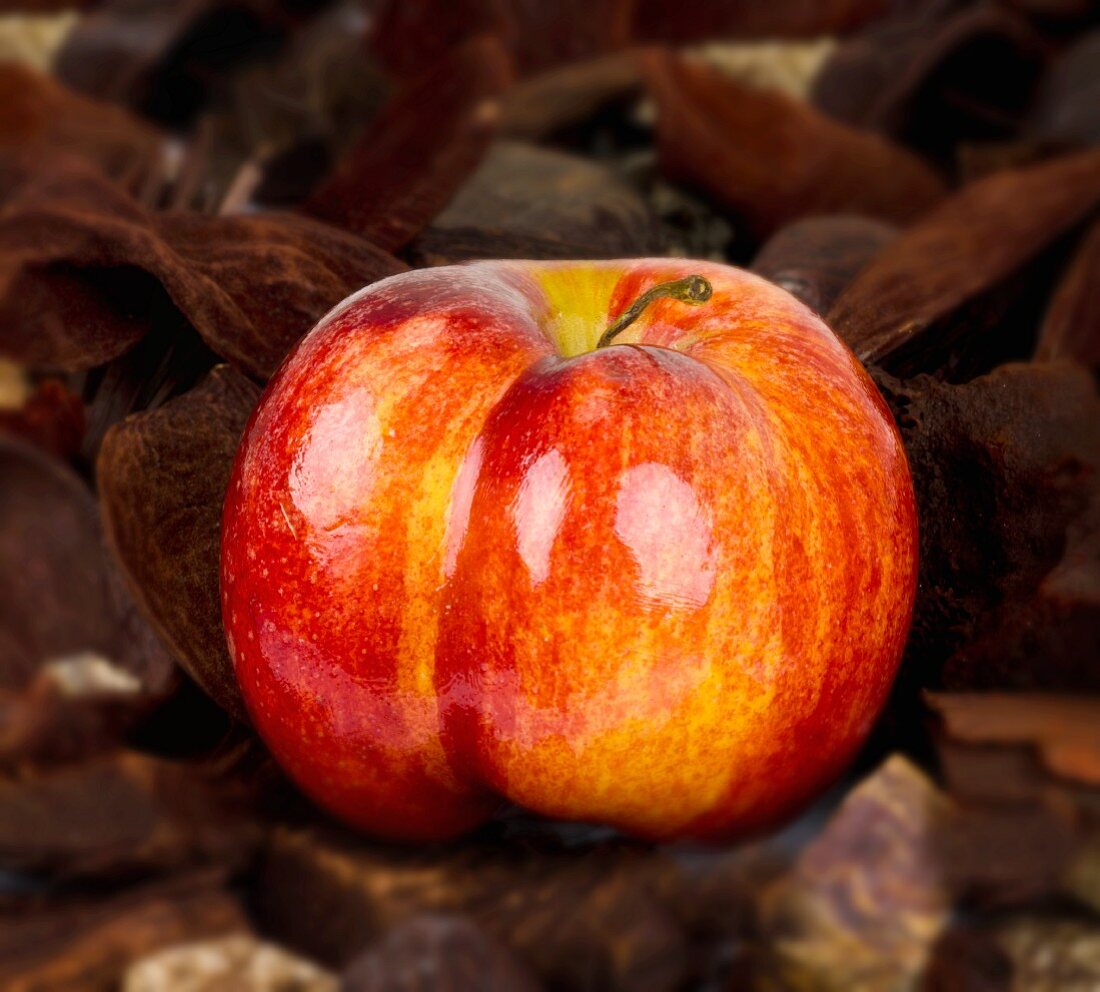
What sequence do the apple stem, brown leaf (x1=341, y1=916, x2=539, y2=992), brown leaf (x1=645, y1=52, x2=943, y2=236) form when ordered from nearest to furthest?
1. brown leaf (x1=341, y1=916, x2=539, y2=992)
2. the apple stem
3. brown leaf (x1=645, y1=52, x2=943, y2=236)

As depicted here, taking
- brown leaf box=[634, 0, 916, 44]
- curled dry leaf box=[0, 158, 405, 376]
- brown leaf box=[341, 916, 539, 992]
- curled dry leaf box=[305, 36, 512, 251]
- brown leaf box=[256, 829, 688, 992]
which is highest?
curled dry leaf box=[0, 158, 405, 376]

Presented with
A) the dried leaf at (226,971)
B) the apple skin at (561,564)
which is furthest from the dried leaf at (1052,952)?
the dried leaf at (226,971)

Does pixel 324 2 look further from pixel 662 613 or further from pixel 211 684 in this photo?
pixel 662 613

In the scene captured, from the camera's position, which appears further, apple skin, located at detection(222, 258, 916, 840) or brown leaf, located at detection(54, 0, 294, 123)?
brown leaf, located at detection(54, 0, 294, 123)

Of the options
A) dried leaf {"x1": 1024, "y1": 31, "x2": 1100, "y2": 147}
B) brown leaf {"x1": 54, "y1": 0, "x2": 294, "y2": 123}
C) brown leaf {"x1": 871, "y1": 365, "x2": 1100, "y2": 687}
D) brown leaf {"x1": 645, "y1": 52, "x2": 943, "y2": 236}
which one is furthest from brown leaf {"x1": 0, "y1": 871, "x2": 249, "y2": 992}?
brown leaf {"x1": 54, "y1": 0, "x2": 294, "y2": 123}

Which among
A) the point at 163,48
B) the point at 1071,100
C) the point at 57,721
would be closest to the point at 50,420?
the point at 57,721

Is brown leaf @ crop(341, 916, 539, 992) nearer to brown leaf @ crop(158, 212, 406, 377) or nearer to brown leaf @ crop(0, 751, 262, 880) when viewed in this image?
brown leaf @ crop(0, 751, 262, 880)

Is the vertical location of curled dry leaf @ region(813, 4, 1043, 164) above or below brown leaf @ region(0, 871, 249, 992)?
above
